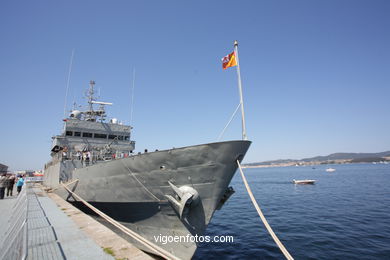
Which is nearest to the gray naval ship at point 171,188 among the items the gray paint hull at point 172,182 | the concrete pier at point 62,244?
the gray paint hull at point 172,182

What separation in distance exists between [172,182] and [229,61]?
4478 mm

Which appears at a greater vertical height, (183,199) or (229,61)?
(229,61)

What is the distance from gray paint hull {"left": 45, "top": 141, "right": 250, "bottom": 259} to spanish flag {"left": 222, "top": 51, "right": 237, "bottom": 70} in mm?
2707

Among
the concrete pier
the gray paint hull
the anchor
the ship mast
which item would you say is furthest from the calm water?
the ship mast

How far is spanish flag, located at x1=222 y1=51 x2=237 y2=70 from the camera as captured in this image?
6.31 m

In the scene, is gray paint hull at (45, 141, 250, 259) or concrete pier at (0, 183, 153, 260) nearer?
concrete pier at (0, 183, 153, 260)

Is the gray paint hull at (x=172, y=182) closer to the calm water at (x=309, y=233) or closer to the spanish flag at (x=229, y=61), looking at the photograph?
the spanish flag at (x=229, y=61)

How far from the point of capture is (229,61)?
21.2 feet

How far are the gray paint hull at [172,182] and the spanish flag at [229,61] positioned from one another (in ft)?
Answer: 8.88

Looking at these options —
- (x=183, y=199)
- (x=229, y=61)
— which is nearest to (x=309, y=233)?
(x=183, y=199)

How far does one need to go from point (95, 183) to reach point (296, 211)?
48.7 ft

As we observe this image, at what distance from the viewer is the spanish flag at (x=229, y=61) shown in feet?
20.7

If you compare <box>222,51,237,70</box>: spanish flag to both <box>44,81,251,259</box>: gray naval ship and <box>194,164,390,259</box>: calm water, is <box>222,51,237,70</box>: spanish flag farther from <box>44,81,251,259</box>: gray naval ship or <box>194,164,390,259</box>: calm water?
<box>194,164,390,259</box>: calm water

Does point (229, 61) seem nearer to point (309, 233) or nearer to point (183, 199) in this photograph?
point (183, 199)
